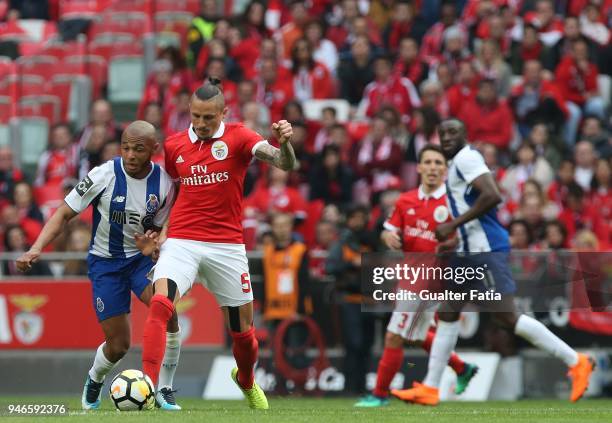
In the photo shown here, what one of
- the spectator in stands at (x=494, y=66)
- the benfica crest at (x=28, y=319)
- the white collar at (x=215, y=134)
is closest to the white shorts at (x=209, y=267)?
the white collar at (x=215, y=134)

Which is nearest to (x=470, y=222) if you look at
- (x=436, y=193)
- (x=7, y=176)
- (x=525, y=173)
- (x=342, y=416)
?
(x=436, y=193)

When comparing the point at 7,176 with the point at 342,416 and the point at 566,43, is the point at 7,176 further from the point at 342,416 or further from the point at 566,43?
the point at 342,416

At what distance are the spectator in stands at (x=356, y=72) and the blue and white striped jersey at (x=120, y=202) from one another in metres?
9.51

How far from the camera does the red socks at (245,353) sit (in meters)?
10.9

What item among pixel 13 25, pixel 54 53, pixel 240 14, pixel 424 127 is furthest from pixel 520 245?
pixel 13 25

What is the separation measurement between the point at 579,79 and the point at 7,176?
8088 millimetres

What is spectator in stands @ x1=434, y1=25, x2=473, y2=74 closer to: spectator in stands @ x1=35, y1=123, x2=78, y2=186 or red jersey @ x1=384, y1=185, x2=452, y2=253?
spectator in stands @ x1=35, y1=123, x2=78, y2=186

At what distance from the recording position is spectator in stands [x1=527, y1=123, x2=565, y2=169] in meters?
18.3

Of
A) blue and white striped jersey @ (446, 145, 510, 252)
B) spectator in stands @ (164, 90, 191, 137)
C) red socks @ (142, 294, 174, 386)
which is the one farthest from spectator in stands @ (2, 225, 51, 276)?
red socks @ (142, 294, 174, 386)

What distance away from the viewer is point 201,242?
10703mm

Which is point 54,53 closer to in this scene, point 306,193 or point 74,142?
point 74,142

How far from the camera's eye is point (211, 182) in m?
10.7

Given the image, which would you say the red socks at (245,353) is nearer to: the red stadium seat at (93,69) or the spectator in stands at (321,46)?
the spectator in stands at (321,46)

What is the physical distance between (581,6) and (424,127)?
4.29 metres
